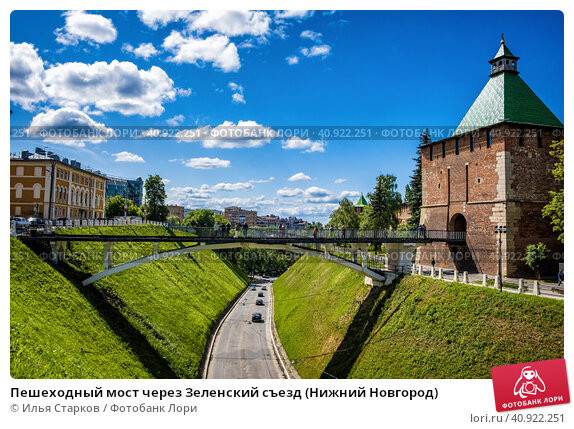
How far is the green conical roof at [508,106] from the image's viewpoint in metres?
22.5

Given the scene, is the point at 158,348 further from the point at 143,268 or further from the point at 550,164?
the point at 550,164

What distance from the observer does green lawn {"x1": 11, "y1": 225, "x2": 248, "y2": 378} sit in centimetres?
1917

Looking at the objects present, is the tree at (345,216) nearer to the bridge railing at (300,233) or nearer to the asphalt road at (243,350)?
the asphalt road at (243,350)

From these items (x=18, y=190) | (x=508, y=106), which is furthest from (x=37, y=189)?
(x=508, y=106)

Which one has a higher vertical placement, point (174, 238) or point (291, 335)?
point (174, 238)

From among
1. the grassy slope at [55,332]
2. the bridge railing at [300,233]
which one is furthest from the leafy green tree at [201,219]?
the grassy slope at [55,332]

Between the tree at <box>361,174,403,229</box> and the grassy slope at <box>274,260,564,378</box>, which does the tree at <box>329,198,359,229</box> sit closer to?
the tree at <box>361,174,403,229</box>

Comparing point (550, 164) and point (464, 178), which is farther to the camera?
point (464, 178)
